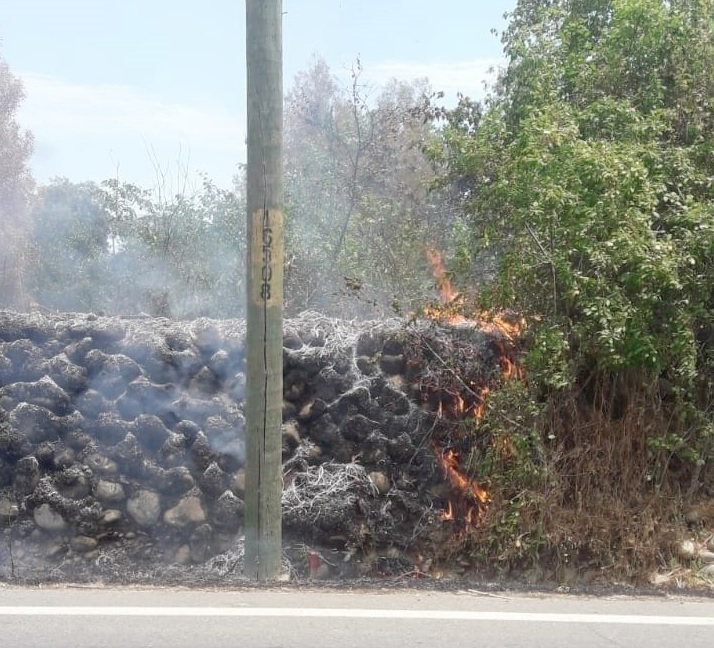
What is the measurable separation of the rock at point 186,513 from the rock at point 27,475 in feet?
3.40

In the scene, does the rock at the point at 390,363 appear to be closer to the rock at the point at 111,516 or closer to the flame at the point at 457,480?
the flame at the point at 457,480

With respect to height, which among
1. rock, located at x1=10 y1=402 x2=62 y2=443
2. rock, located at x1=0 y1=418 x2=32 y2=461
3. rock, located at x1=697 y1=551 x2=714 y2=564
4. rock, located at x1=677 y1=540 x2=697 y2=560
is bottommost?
rock, located at x1=697 y1=551 x2=714 y2=564

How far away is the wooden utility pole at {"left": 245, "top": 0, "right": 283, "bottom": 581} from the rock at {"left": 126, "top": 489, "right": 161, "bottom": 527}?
1.33m

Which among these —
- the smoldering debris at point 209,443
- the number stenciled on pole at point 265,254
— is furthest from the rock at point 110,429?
the number stenciled on pole at point 265,254

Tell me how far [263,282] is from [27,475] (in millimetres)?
2596

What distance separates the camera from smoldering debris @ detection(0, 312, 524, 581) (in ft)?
23.7

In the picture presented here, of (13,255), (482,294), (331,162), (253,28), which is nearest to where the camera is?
(253,28)

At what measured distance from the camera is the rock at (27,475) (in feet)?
23.7

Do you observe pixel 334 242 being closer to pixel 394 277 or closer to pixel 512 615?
pixel 394 277

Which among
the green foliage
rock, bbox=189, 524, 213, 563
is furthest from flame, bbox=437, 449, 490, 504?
the green foliage

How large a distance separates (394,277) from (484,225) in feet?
17.2

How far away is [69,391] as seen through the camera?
750 centimetres

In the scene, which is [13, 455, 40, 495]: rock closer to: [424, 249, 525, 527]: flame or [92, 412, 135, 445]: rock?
[92, 412, 135, 445]: rock

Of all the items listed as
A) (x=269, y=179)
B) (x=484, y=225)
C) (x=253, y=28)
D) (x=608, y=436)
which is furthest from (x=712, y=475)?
(x=253, y=28)
